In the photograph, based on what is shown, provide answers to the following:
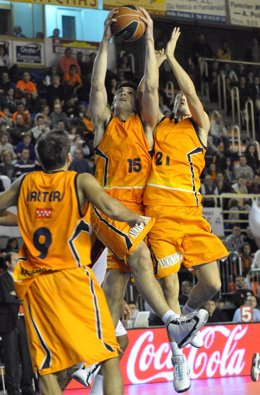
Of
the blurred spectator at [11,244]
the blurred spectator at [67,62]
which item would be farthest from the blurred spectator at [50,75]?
the blurred spectator at [11,244]

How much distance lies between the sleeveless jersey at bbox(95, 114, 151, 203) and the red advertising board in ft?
17.7

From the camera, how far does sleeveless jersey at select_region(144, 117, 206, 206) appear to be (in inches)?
335

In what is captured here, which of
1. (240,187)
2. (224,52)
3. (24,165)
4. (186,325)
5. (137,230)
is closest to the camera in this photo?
(186,325)

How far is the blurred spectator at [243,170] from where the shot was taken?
69.4ft

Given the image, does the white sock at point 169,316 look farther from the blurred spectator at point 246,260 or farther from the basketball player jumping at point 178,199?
the blurred spectator at point 246,260

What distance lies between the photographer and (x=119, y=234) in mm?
8148

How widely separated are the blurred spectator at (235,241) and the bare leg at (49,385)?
12.1m

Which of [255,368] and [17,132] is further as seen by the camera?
[17,132]

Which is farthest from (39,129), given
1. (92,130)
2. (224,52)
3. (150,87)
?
(150,87)

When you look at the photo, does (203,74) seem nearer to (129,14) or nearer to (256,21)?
(256,21)

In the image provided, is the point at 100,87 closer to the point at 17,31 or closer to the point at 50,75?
the point at 50,75

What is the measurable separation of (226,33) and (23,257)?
21.9 m

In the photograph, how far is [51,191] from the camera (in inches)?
273

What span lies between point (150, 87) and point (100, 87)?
17.8 inches
